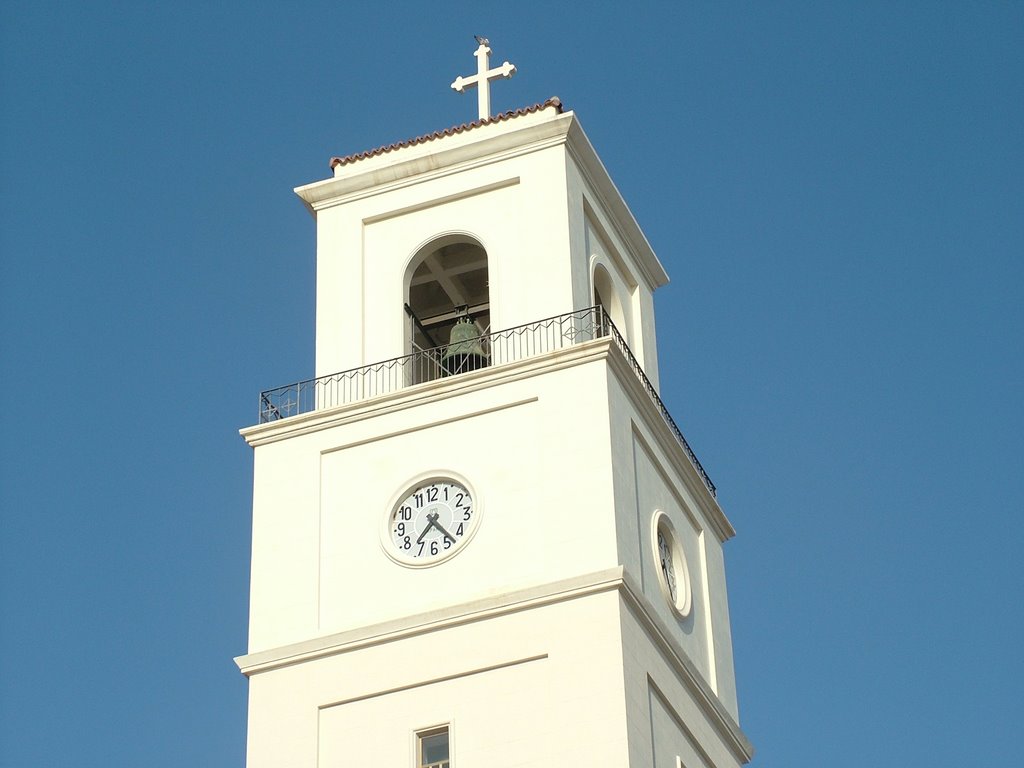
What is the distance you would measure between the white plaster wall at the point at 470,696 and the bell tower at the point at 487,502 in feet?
0.09

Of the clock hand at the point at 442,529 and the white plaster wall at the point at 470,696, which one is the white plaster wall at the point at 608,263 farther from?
the white plaster wall at the point at 470,696

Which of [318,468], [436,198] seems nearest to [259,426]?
[318,468]

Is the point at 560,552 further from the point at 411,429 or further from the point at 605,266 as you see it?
the point at 605,266

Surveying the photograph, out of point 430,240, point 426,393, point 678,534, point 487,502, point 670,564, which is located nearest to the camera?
point 487,502

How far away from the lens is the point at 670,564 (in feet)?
110

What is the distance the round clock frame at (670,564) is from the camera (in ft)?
107

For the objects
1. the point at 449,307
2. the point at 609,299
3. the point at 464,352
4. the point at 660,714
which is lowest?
the point at 660,714

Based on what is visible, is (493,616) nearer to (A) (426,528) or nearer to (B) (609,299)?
(A) (426,528)

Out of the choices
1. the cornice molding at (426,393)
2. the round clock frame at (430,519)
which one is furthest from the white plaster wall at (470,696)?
the cornice molding at (426,393)

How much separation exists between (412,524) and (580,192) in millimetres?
5955

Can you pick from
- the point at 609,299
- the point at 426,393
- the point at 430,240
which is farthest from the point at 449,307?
the point at 426,393

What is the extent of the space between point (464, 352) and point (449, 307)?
3.22m

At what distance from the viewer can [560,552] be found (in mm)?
31109

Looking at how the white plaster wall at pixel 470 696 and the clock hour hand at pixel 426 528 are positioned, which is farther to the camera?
the clock hour hand at pixel 426 528
